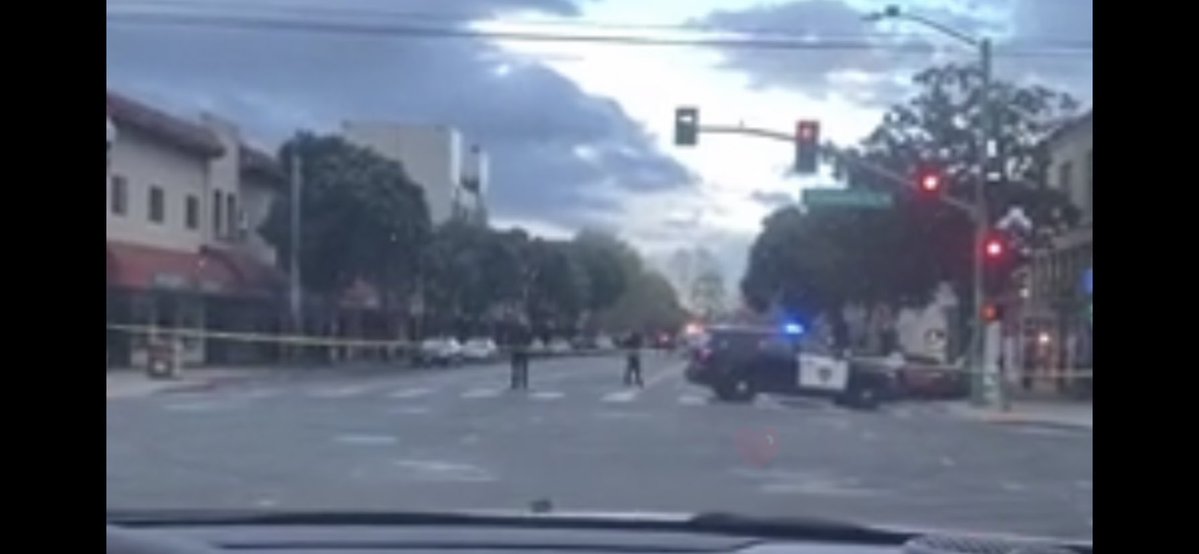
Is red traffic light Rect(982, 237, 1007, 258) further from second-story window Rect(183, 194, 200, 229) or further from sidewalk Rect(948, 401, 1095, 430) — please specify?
second-story window Rect(183, 194, 200, 229)

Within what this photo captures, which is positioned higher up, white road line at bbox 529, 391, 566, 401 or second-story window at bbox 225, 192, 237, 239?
second-story window at bbox 225, 192, 237, 239

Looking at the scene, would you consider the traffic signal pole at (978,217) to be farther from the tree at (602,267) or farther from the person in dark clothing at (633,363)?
the tree at (602,267)

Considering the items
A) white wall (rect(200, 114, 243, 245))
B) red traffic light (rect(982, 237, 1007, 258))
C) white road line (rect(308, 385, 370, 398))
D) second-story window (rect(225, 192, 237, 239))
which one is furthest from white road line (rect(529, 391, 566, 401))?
second-story window (rect(225, 192, 237, 239))

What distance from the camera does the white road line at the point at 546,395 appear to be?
121 ft

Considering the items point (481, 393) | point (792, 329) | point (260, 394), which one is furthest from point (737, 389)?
point (260, 394)

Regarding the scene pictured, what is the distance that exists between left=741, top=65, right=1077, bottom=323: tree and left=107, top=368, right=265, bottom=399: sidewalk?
1443cm

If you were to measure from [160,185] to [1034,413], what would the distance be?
76.2 ft

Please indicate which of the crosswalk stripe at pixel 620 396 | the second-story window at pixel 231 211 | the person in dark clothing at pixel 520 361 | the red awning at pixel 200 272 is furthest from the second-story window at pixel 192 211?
the crosswalk stripe at pixel 620 396

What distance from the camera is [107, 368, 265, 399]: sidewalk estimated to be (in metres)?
34.3

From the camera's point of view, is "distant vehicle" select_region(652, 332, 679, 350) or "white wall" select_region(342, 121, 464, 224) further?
"distant vehicle" select_region(652, 332, 679, 350)

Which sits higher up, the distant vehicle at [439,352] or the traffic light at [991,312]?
the traffic light at [991,312]

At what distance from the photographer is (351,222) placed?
50.6m

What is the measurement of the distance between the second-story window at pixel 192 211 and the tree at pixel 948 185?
1717 centimetres
